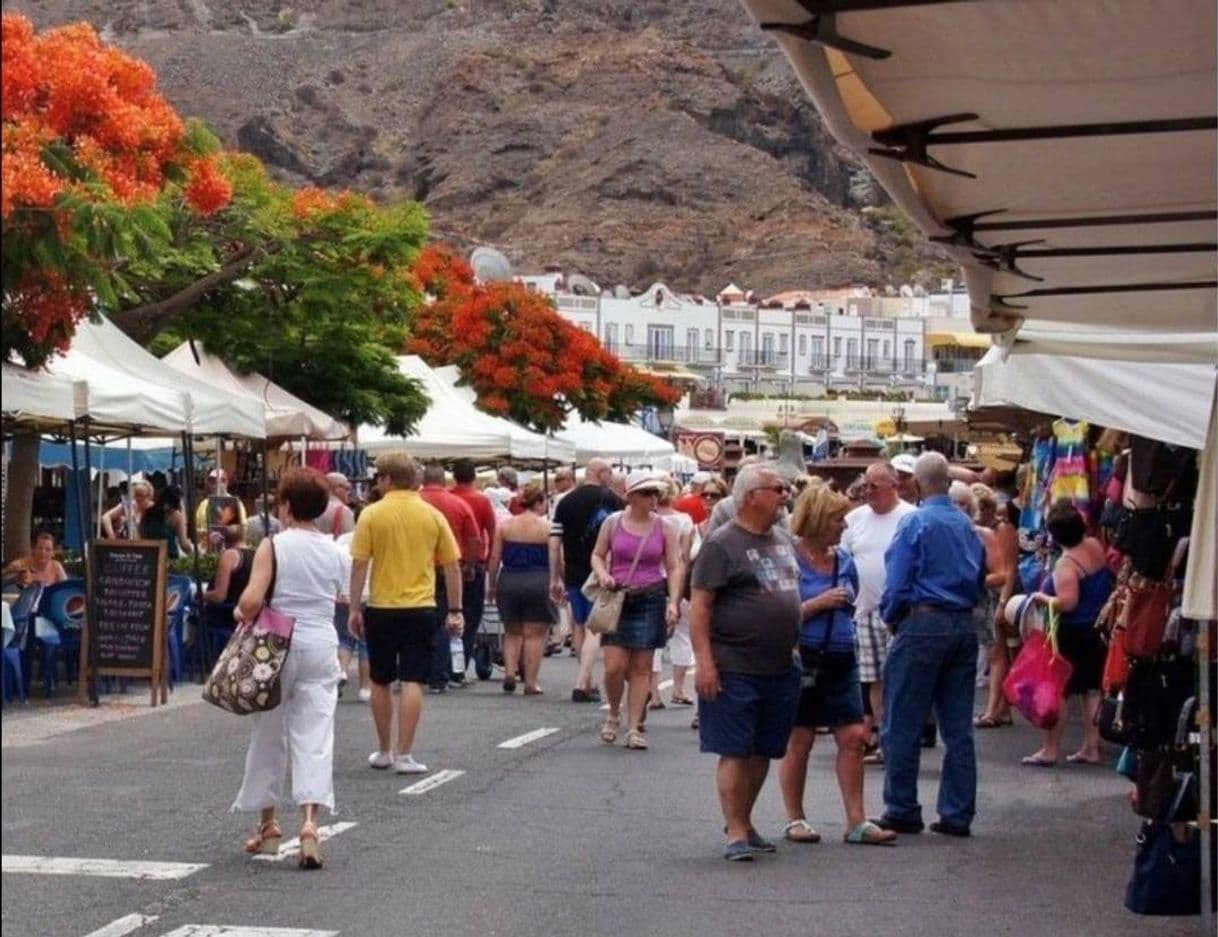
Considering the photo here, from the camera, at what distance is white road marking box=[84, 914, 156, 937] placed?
27.6ft

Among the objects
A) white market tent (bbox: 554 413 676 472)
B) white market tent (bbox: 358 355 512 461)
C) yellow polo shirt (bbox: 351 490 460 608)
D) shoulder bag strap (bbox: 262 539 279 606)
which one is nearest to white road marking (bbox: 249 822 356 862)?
shoulder bag strap (bbox: 262 539 279 606)

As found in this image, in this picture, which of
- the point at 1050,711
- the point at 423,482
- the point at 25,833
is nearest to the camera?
the point at 25,833

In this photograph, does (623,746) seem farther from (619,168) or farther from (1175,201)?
(619,168)

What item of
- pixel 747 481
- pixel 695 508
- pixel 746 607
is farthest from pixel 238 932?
pixel 695 508

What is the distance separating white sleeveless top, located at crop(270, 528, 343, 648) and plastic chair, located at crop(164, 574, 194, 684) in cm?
811

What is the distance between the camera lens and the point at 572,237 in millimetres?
187250

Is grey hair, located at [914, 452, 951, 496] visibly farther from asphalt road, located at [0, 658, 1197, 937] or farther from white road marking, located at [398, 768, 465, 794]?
white road marking, located at [398, 768, 465, 794]

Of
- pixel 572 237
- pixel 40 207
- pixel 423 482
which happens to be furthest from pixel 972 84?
pixel 572 237

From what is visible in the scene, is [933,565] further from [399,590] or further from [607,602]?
[607,602]

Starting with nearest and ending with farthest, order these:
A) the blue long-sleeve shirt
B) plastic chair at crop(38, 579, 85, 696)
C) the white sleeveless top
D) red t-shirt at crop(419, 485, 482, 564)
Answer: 1. the white sleeveless top
2. the blue long-sleeve shirt
3. plastic chair at crop(38, 579, 85, 696)
4. red t-shirt at crop(419, 485, 482, 564)

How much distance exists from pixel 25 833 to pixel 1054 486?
834 centimetres

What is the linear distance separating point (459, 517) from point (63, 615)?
3.03 metres

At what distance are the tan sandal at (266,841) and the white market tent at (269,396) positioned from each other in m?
13.6

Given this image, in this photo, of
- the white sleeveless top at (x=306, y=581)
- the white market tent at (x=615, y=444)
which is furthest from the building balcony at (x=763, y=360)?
the white sleeveless top at (x=306, y=581)
